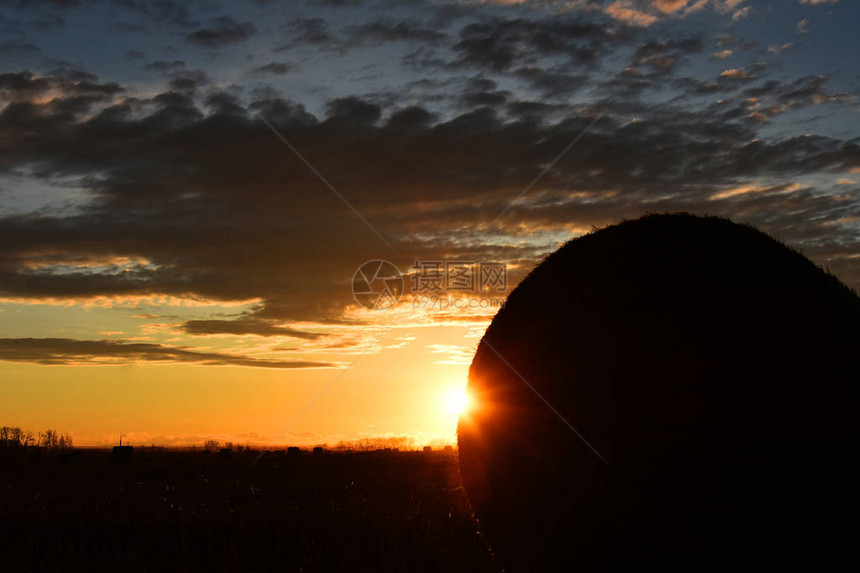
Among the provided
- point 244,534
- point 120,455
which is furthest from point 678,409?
point 120,455

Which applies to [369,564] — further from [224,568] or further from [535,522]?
[535,522]

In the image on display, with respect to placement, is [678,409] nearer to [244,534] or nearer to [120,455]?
[244,534]

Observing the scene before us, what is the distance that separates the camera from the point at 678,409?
5.64 metres

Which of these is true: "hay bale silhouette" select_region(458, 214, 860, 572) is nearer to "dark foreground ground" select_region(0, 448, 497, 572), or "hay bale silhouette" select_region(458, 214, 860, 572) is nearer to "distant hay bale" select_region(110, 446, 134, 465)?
"dark foreground ground" select_region(0, 448, 497, 572)

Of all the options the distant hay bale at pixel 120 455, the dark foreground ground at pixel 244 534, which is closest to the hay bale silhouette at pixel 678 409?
the dark foreground ground at pixel 244 534

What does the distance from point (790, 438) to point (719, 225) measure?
2062mm

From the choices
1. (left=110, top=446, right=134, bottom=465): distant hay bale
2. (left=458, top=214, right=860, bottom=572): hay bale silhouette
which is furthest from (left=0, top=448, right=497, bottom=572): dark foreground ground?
(left=110, top=446, right=134, bottom=465): distant hay bale

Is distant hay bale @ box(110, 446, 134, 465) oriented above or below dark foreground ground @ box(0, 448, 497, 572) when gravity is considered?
below

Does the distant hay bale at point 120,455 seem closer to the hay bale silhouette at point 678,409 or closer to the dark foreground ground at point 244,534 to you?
the dark foreground ground at point 244,534

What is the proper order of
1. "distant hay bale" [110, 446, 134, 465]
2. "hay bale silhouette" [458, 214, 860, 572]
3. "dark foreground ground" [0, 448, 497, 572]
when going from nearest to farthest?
"hay bale silhouette" [458, 214, 860, 572] → "dark foreground ground" [0, 448, 497, 572] → "distant hay bale" [110, 446, 134, 465]

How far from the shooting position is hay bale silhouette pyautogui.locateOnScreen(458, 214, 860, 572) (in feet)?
17.3

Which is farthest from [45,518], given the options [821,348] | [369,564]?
[821,348]

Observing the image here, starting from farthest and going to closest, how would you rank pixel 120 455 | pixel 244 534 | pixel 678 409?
pixel 120 455 → pixel 244 534 → pixel 678 409

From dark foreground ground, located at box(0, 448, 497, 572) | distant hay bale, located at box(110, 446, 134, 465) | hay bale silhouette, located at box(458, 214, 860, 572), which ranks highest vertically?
hay bale silhouette, located at box(458, 214, 860, 572)
